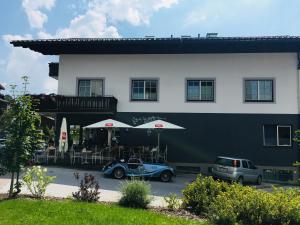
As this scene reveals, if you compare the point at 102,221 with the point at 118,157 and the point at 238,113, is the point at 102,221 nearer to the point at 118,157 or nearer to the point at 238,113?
the point at 118,157

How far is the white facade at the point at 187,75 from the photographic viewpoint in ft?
72.2

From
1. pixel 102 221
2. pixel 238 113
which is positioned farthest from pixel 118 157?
pixel 102 221

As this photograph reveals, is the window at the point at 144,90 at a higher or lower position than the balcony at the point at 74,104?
higher

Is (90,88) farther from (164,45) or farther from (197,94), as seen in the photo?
(197,94)

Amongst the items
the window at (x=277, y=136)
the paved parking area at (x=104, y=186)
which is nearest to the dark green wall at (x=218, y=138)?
the window at (x=277, y=136)

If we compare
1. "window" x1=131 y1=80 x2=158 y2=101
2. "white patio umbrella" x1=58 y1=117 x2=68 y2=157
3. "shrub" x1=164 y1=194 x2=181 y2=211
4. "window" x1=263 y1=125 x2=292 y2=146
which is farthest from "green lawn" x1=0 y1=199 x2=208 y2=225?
"window" x1=263 y1=125 x2=292 y2=146

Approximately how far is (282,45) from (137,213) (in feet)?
53.5

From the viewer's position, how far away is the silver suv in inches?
722

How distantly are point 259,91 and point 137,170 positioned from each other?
9.43m

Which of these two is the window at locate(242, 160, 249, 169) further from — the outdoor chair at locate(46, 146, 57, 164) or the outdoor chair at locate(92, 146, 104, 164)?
the outdoor chair at locate(46, 146, 57, 164)

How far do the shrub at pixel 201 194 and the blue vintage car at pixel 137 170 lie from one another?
22.8ft

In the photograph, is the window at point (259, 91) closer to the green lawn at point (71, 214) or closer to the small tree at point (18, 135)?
the small tree at point (18, 135)

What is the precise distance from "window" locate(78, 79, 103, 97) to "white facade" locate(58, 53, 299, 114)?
13.2 inches

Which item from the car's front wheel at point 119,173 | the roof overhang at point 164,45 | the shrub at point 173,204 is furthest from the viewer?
the roof overhang at point 164,45
